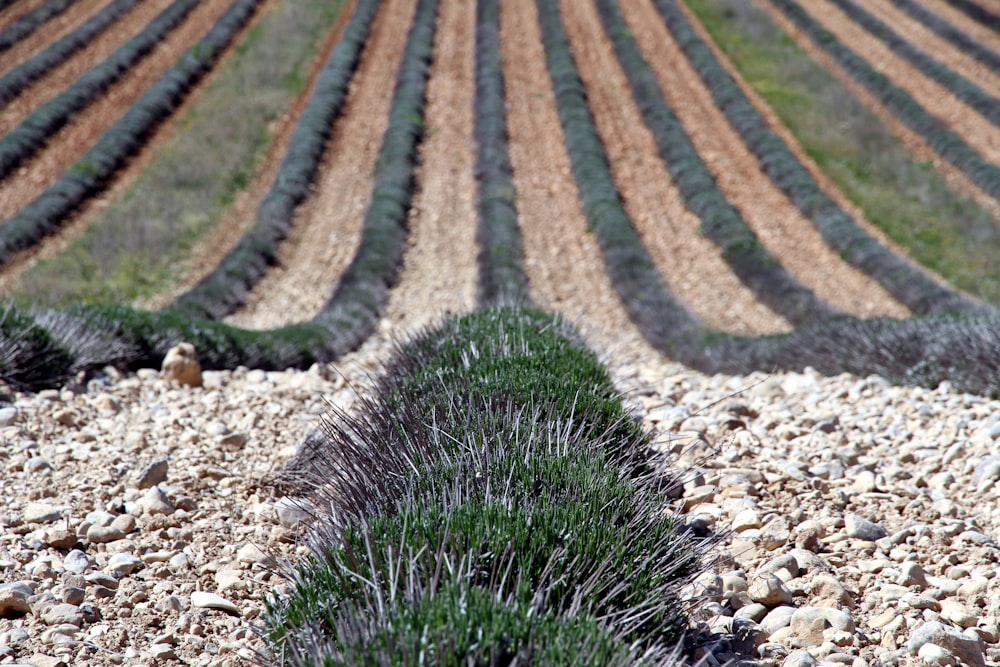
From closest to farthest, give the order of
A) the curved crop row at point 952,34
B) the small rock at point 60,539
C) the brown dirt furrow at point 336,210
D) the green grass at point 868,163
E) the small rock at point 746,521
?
the small rock at point 60,539 → the small rock at point 746,521 → the brown dirt furrow at point 336,210 → the green grass at point 868,163 → the curved crop row at point 952,34

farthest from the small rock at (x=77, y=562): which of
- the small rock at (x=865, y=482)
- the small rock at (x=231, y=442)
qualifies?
the small rock at (x=865, y=482)

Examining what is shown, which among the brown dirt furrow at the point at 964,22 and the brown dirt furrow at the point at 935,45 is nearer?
the brown dirt furrow at the point at 935,45

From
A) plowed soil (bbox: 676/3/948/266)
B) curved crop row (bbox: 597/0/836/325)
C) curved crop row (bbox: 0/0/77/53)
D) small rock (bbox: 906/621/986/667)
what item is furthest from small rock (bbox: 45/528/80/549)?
curved crop row (bbox: 0/0/77/53)

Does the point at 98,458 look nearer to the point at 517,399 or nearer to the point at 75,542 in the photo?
the point at 75,542

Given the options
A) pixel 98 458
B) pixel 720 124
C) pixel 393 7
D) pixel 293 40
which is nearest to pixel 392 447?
pixel 98 458

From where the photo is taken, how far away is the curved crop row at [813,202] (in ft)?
43.5

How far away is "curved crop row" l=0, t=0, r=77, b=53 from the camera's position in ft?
77.6

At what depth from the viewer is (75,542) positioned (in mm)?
3508

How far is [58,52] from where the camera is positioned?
23.1 m

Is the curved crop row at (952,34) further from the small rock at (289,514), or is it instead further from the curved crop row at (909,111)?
the small rock at (289,514)

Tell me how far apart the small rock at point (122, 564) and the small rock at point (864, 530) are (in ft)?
10.2

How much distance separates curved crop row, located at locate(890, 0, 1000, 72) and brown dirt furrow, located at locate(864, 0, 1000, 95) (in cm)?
12

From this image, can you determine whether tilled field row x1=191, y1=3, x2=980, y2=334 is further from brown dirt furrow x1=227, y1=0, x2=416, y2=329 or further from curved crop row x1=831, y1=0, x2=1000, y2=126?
curved crop row x1=831, y1=0, x2=1000, y2=126

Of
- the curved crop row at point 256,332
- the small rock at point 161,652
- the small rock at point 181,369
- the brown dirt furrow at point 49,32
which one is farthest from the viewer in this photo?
the brown dirt furrow at point 49,32
